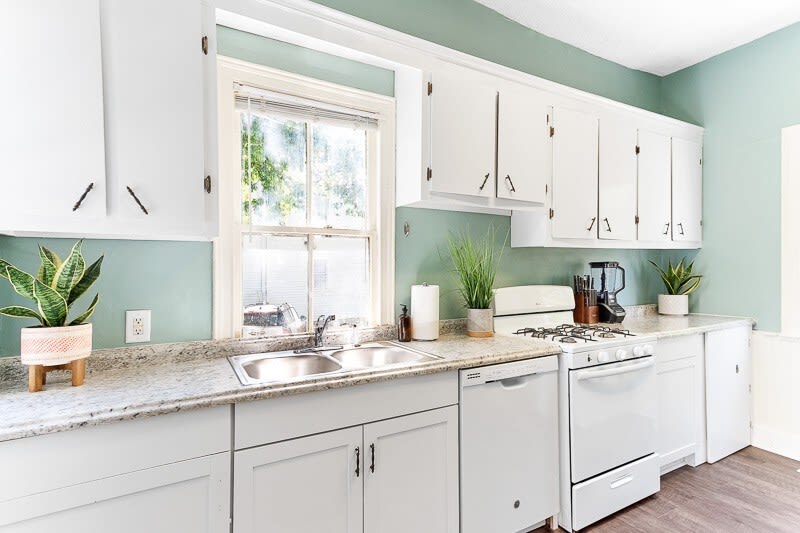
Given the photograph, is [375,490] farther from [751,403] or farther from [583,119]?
[751,403]

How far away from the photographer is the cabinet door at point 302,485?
1348 mm

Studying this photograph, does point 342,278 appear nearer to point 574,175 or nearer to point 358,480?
point 358,480

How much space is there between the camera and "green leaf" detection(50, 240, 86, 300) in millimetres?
1396

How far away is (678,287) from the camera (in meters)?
3.39

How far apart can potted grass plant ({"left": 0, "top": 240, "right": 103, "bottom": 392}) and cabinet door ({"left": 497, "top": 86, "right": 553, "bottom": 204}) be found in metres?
1.95

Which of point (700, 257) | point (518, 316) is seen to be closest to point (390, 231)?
point (518, 316)

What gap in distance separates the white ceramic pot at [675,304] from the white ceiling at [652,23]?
1932 millimetres

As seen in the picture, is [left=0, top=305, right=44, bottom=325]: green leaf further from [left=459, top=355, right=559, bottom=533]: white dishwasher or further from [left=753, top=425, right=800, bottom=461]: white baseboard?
[left=753, top=425, right=800, bottom=461]: white baseboard

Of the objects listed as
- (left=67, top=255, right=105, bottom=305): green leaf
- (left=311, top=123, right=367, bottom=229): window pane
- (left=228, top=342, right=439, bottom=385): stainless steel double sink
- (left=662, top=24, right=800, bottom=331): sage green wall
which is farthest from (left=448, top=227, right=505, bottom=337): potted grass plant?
(left=662, top=24, right=800, bottom=331): sage green wall

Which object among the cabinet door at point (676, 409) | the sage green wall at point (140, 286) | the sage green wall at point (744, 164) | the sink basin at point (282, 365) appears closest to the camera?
the sage green wall at point (140, 286)

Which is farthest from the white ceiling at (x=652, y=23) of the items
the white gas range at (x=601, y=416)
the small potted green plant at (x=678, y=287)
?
the white gas range at (x=601, y=416)

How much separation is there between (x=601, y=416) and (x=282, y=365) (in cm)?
165

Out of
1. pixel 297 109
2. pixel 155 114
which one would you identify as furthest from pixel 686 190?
pixel 155 114

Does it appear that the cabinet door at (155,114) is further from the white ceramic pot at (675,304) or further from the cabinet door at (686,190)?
the white ceramic pot at (675,304)
